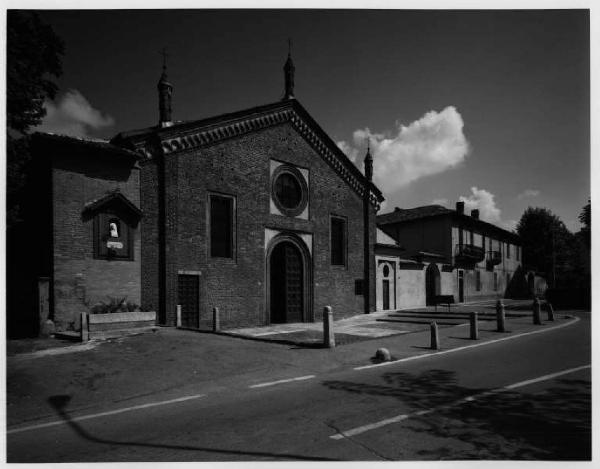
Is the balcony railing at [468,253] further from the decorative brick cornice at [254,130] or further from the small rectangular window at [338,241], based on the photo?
the small rectangular window at [338,241]

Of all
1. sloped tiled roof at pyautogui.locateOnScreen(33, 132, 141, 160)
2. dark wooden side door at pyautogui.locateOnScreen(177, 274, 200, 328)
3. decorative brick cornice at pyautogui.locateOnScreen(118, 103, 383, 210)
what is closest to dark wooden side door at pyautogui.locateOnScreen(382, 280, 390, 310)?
decorative brick cornice at pyautogui.locateOnScreen(118, 103, 383, 210)

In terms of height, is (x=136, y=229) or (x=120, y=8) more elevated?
(x=120, y=8)

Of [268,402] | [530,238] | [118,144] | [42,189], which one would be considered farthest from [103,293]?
[530,238]

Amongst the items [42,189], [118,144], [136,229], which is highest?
[118,144]

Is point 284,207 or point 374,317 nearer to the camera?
point 284,207

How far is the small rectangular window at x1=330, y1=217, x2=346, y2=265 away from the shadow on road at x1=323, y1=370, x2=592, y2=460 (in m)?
14.2

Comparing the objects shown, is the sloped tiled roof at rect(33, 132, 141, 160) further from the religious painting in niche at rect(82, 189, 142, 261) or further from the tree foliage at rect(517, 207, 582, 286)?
the tree foliage at rect(517, 207, 582, 286)

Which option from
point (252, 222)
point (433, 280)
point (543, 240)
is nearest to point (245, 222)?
point (252, 222)

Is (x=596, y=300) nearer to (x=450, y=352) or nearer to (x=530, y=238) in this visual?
(x=450, y=352)

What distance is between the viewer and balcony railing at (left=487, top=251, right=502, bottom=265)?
37581mm

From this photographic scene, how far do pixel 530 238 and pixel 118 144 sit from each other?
1926 inches

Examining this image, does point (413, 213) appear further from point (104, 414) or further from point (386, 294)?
point (104, 414)

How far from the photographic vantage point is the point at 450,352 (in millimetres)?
10156

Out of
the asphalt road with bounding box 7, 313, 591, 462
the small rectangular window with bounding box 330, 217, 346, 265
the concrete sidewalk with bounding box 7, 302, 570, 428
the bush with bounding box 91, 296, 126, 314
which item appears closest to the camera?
the asphalt road with bounding box 7, 313, 591, 462
